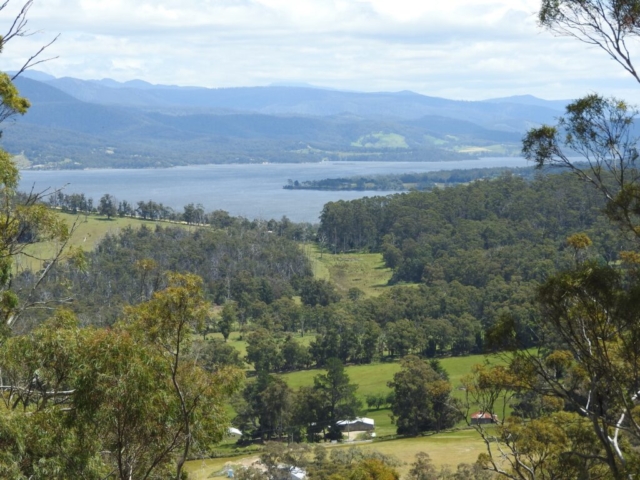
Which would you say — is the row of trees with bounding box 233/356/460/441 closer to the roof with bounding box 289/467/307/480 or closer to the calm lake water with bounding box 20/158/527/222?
the roof with bounding box 289/467/307/480

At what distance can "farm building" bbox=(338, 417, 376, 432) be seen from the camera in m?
31.5

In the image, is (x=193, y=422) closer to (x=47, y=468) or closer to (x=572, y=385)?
(x=47, y=468)

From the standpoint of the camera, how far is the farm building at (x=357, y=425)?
31.5 metres

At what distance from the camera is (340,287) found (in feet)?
195

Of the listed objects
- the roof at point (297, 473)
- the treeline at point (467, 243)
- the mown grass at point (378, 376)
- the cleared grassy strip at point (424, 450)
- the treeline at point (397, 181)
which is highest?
the treeline at point (397, 181)

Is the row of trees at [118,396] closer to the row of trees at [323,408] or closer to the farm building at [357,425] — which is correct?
the row of trees at [323,408]

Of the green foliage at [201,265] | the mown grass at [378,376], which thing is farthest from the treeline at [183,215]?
the mown grass at [378,376]

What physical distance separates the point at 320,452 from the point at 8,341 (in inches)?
613

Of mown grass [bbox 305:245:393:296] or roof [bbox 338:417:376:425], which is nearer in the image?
roof [bbox 338:417:376:425]

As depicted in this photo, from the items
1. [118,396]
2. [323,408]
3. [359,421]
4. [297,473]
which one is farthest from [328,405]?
[118,396]

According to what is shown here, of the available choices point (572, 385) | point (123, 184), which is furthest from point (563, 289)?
point (123, 184)

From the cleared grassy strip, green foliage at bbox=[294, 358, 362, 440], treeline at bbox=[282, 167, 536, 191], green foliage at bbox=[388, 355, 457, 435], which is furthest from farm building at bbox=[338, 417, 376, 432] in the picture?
treeline at bbox=[282, 167, 536, 191]

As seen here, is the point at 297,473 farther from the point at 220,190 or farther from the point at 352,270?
the point at 220,190

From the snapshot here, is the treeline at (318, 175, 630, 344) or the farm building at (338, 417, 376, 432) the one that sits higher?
the treeline at (318, 175, 630, 344)
